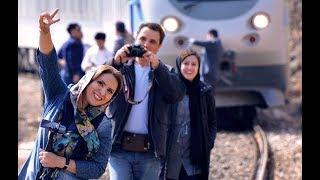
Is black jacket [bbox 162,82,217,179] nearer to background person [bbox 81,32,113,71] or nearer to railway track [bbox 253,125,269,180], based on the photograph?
railway track [bbox 253,125,269,180]

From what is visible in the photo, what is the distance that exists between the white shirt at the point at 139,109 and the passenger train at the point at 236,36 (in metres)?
5.49

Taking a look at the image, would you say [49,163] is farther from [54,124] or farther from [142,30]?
[142,30]

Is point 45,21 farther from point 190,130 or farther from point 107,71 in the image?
point 190,130

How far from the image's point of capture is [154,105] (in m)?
4.10

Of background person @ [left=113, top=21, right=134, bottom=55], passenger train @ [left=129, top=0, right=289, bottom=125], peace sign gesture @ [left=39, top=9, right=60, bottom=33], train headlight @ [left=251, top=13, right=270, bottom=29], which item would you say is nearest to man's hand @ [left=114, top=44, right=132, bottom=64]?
peace sign gesture @ [left=39, top=9, right=60, bottom=33]

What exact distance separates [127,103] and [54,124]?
908 mm

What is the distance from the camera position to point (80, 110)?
3.27 meters

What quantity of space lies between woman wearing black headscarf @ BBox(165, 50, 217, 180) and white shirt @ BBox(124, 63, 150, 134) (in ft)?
1.77

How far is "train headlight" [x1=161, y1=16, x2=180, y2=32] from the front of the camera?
31.6 ft

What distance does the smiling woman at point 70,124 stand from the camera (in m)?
3.22

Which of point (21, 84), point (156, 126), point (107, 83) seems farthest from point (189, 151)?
point (21, 84)

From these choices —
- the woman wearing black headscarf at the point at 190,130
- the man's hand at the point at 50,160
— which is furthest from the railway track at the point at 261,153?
the man's hand at the point at 50,160

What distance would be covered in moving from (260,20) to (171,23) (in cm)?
128

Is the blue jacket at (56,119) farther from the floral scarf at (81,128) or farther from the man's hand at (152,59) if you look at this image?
the man's hand at (152,59)
